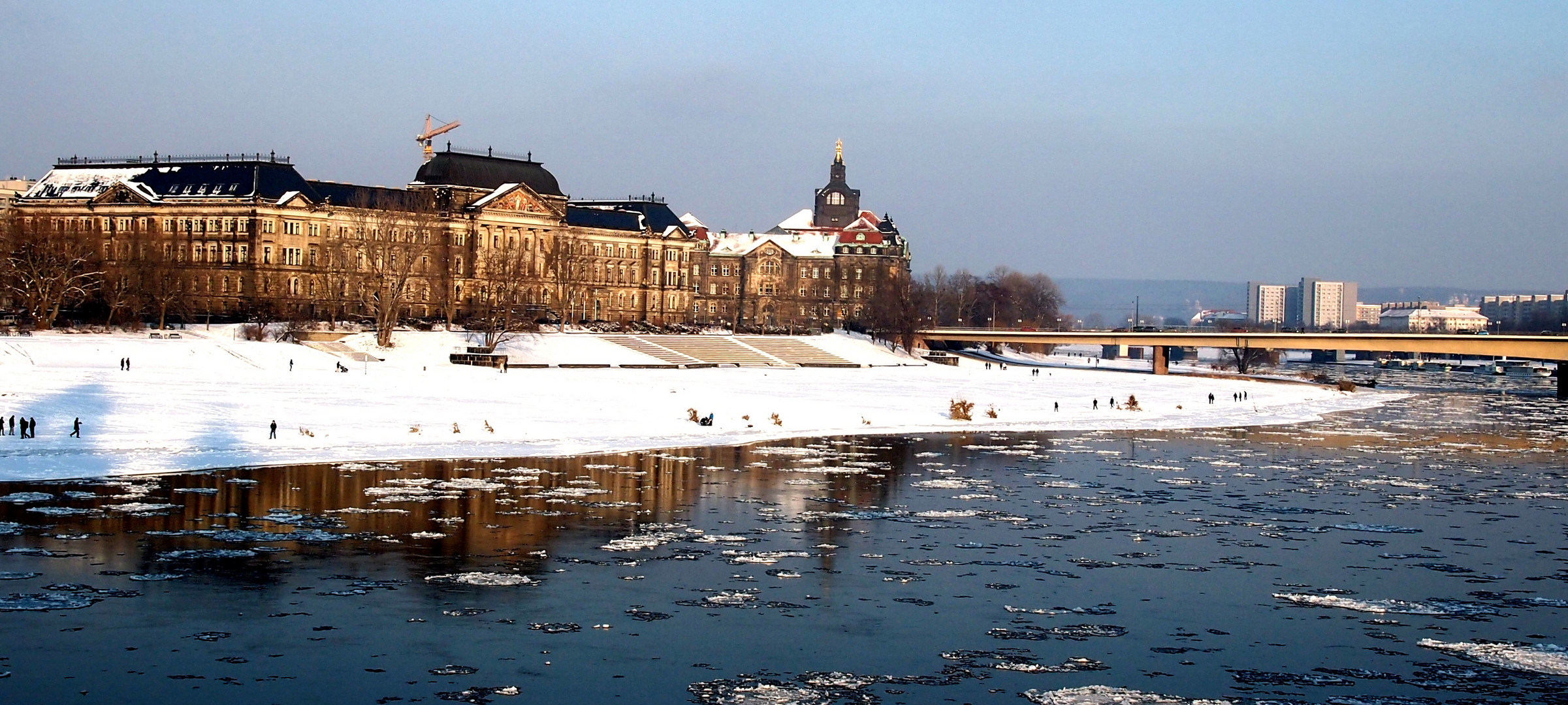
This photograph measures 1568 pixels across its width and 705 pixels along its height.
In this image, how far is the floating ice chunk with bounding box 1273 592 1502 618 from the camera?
87.2 feet

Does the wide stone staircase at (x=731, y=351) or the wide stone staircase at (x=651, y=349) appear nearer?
the wide stone staircase at (x=651, y=349)

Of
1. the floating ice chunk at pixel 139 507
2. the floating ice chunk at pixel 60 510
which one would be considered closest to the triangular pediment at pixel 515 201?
the floating ice chunk at pixel 139 507

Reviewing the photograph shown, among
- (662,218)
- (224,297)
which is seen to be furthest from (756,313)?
(224,297)

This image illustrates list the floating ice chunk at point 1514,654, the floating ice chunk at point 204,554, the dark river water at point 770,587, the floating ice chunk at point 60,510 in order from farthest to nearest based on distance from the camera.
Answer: the floating ice chunk at point 60,510 → the floating ice chunk at point 204,554 → the floating ice chunk at point 1514,654 → the dark river water at point 770,587

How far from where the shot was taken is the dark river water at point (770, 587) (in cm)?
2156

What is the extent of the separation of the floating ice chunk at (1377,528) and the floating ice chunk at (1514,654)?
12.3m

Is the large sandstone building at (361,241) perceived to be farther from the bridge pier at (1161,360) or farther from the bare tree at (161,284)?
the bridge pier at (1161,360)

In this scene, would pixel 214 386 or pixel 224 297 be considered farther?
pixel 224 297

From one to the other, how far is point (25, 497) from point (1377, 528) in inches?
1275

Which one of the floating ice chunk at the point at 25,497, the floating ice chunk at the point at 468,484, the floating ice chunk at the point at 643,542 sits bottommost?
the floating ice chunk at the point at 643,542

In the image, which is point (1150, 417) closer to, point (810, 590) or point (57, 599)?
point (810, 590)

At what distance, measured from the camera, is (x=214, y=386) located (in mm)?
69500

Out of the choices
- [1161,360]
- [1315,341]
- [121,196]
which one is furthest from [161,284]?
[1315,341]

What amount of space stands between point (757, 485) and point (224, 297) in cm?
9644
